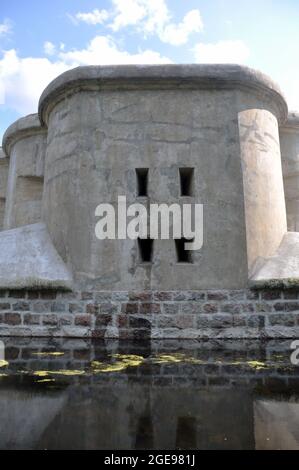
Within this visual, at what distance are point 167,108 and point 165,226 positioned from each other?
5.32ft

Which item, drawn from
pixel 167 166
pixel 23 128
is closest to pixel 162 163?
pixel 167 166

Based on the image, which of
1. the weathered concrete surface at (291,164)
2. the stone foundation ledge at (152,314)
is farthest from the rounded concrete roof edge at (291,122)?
the stone foundation ledge at (152,314)

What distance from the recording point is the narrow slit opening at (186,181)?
4.99m

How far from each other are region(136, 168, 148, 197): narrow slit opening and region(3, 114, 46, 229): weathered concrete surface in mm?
3028

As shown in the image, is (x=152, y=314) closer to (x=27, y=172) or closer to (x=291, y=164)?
(x=291, y=164)

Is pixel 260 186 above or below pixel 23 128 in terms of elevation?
below

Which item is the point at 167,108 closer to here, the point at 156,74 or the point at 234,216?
the point at 156,74

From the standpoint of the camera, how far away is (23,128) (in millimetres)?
7465

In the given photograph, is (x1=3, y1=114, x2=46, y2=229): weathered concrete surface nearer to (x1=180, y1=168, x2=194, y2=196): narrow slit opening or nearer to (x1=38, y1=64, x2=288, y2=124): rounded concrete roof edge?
(x1=38, y1=64, x2=288, y2=124): rounded concrete roof edge

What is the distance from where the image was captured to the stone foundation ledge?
4.47 m

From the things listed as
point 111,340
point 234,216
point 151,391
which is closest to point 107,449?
point 151,391

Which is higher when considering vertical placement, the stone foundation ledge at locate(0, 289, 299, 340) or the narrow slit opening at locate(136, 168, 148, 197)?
the narrow slit opening at locate(136, 168, 148, 197)

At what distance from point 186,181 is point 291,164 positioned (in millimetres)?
2797

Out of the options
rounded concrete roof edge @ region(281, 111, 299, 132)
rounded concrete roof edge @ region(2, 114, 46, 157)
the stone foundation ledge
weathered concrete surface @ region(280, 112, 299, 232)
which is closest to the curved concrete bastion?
the stone foundation ledge
